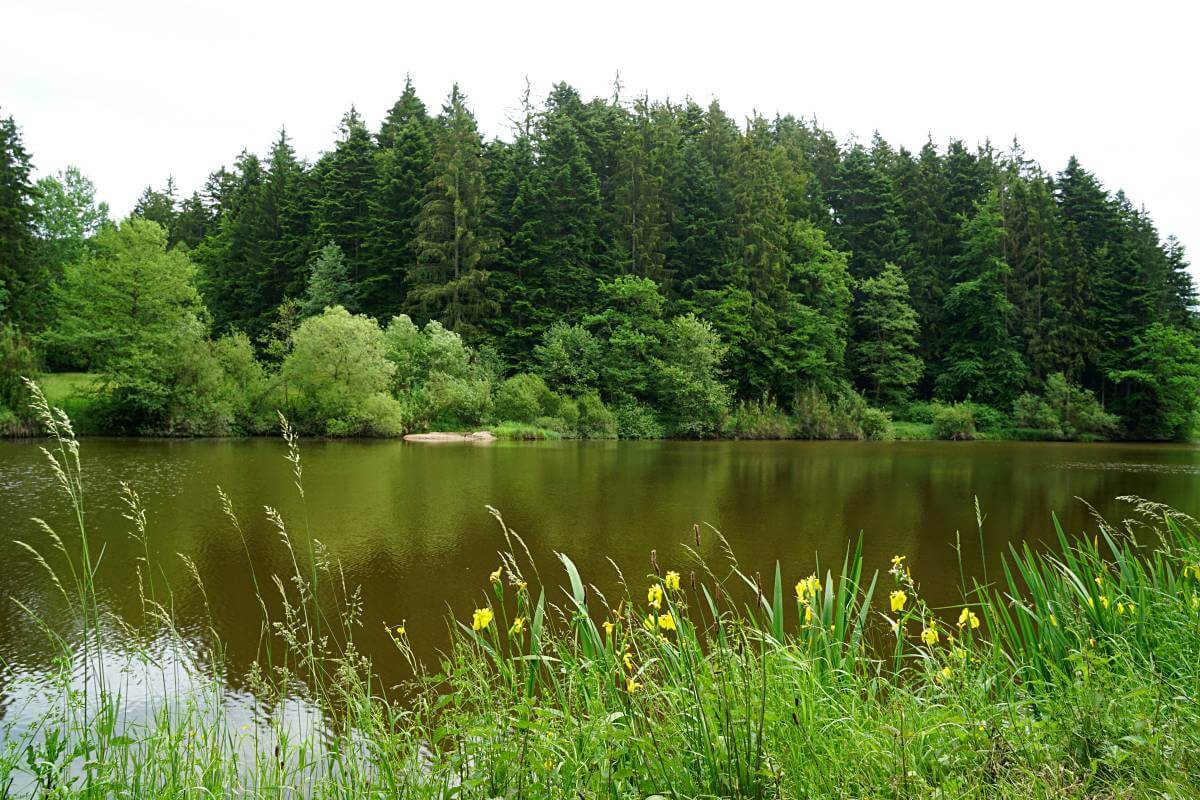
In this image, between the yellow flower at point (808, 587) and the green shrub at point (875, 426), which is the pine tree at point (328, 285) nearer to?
the green shrub at point (875, 426)

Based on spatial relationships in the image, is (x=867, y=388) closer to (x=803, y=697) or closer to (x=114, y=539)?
(x=114, y=539)

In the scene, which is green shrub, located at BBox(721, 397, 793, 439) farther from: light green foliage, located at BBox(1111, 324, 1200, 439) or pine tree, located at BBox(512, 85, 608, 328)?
light green foliage, located at BBox(1111, 324, 1200, 439)

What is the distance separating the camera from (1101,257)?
42719 mm

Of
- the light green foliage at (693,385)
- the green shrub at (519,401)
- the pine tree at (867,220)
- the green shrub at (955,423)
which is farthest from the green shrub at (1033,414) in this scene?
the green shrub at (519,401)

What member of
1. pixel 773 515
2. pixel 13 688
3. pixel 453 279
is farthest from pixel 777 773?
pixel 453 279

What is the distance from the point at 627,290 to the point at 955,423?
19009mm

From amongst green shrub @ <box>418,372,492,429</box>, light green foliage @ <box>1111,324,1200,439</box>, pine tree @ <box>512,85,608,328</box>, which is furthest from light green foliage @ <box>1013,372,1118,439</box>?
green shrub @ <box>418,372,492,429</box>

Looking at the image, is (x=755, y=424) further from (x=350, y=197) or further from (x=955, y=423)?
(x=350, y=197)

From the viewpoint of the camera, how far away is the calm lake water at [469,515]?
687 cm

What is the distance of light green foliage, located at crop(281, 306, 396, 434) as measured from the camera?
1177 inches

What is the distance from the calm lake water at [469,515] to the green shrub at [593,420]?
9868 millimetres

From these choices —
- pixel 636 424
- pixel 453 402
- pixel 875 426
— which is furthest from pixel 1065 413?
pixel 453 402

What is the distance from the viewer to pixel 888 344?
1647 inches

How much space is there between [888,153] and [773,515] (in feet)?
158
